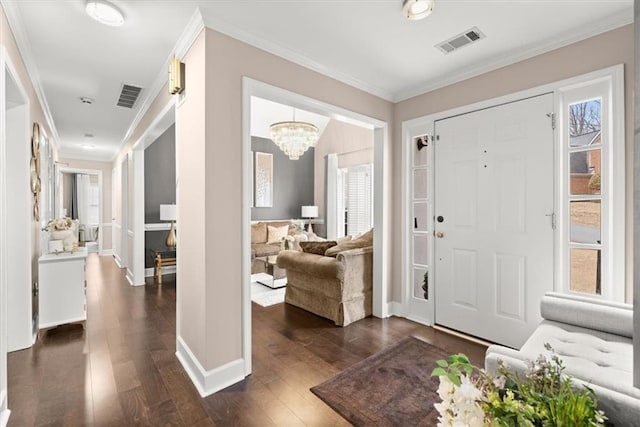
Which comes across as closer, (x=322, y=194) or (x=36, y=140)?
(x=36, y=140)

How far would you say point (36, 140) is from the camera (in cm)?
322

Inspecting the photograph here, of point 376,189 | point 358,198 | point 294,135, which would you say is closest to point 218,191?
point 376,189

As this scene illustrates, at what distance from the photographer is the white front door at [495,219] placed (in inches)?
101

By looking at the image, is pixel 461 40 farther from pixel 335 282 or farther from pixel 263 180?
pixel 263 180

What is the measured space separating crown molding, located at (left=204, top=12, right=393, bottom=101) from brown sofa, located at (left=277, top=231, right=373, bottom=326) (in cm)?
183

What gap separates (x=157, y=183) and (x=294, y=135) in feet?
9.45

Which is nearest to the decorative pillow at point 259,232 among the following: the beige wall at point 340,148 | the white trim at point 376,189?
the beige wall at point 340,148

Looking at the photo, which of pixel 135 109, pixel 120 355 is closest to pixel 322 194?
pixel 135 109

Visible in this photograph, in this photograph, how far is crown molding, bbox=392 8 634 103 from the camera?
85.1 inches

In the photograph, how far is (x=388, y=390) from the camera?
211 centimetres

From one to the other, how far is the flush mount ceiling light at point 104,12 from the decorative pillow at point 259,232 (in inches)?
187

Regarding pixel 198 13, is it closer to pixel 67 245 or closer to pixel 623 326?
pixel 67 245

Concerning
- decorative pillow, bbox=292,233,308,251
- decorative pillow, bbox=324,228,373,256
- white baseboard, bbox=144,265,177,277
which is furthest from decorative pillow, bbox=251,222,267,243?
decorative pillow, bbox=324,228,373,256

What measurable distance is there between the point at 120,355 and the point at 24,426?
854 millimetres
